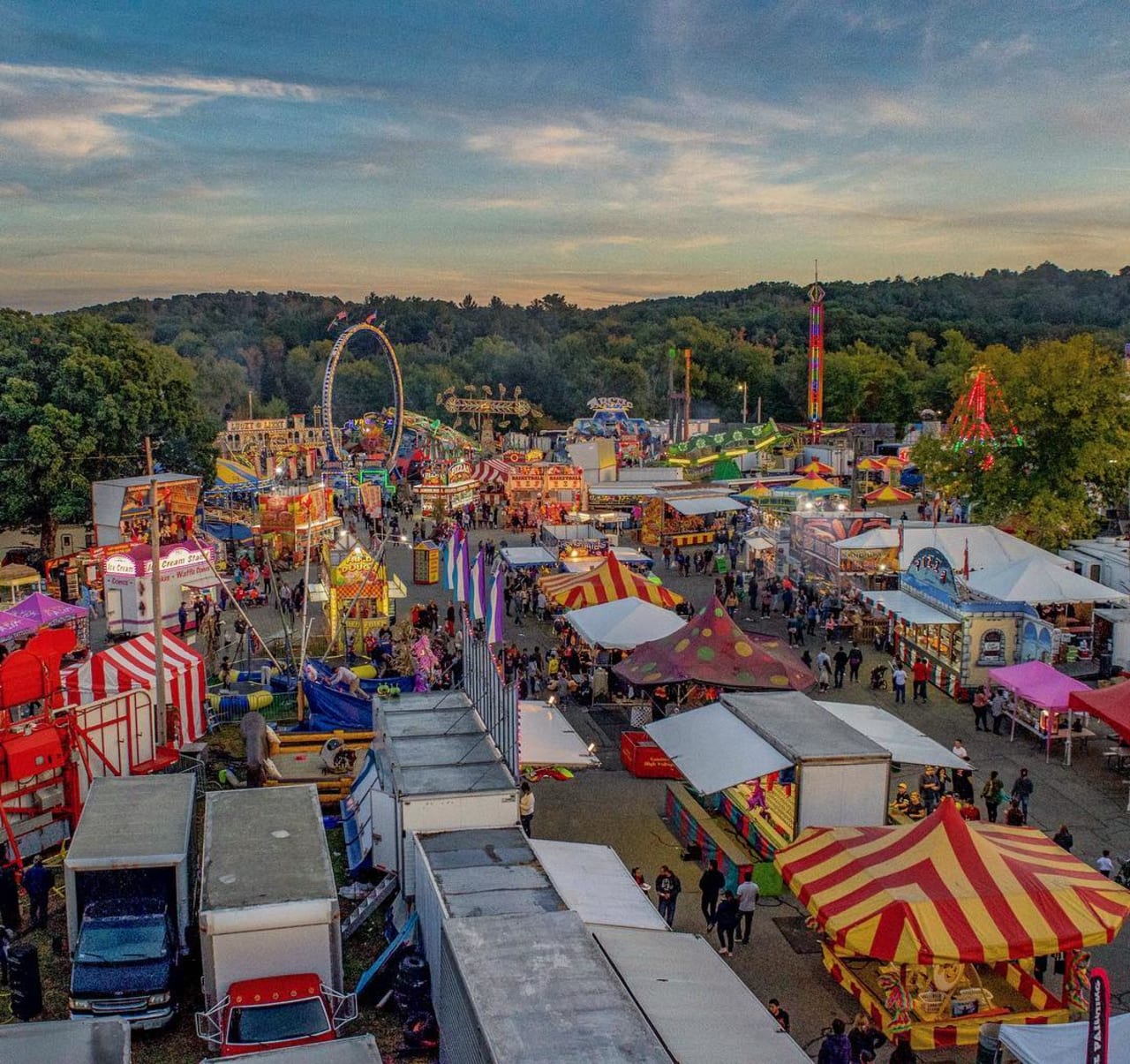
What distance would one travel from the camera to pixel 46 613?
21641mm

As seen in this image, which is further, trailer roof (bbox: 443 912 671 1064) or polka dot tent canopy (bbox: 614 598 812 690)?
polka dot tent canopy (bbox: 614 598 812 690)

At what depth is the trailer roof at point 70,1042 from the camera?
6.86 m

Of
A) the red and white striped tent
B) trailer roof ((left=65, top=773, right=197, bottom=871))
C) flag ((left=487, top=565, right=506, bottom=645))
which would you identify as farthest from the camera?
flag ((left=487, top=565, right=506, bottom=645))

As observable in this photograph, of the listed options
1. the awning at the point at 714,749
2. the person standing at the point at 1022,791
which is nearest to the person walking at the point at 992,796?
the person standing at the point at 1022,791

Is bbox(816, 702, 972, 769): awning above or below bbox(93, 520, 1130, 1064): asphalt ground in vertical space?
above

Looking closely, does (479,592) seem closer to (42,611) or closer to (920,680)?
(920,680)

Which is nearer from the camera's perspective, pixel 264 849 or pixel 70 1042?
pixel 70 1042

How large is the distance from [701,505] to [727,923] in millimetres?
24803

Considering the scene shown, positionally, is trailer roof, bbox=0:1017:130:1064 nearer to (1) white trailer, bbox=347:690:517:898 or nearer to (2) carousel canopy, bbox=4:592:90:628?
(1) white trailer, bbox=347:690:517:898

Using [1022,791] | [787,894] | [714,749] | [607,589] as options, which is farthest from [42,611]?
[1022,791]

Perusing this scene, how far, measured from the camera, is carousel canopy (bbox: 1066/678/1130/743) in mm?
14641

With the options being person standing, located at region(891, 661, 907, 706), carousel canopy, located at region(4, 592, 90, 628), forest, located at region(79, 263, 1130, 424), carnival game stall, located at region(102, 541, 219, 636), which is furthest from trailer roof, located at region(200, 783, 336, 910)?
forest, located at region(79, 263, 1130, 424)

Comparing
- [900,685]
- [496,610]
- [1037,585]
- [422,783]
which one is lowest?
[900,685]

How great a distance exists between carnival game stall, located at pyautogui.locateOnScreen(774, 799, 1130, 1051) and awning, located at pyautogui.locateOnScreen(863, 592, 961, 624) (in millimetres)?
10053
